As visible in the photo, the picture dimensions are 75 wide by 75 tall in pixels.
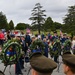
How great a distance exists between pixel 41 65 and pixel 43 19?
93.9 meters

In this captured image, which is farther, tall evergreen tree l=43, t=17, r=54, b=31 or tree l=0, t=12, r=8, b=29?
tall evergreen tree l=43, t=17, r=54, b=31

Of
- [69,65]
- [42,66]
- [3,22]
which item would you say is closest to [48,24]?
[3,22]

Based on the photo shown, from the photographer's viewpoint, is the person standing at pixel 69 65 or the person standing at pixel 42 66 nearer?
the person standing at pixel 42 66

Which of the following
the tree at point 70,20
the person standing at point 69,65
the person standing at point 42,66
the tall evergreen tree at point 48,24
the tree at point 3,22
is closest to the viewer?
the person standing at point 42,66

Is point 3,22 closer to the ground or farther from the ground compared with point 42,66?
farther from the ground

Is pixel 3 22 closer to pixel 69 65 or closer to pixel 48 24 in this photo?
pixel 48 24

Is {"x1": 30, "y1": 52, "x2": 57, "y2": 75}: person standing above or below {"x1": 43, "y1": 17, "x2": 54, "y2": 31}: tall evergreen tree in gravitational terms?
above

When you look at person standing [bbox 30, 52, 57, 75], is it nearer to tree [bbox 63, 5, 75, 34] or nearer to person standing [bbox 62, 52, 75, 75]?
person standing [bbox 62, 52, 75, 75]

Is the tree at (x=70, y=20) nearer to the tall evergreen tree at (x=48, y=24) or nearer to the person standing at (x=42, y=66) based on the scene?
the tall evergreen tree at (x=48, y=24)

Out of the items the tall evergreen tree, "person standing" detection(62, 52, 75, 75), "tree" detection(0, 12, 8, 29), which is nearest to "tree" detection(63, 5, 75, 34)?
the tall evergreen tree

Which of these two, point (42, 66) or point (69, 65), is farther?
point (69, 65)

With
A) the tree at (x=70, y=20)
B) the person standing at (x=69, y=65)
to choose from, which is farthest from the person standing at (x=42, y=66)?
the tree at (x=70, y=20)

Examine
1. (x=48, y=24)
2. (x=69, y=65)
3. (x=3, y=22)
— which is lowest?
(x=48, y=24)

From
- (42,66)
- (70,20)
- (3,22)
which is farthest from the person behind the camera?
(3,22)
